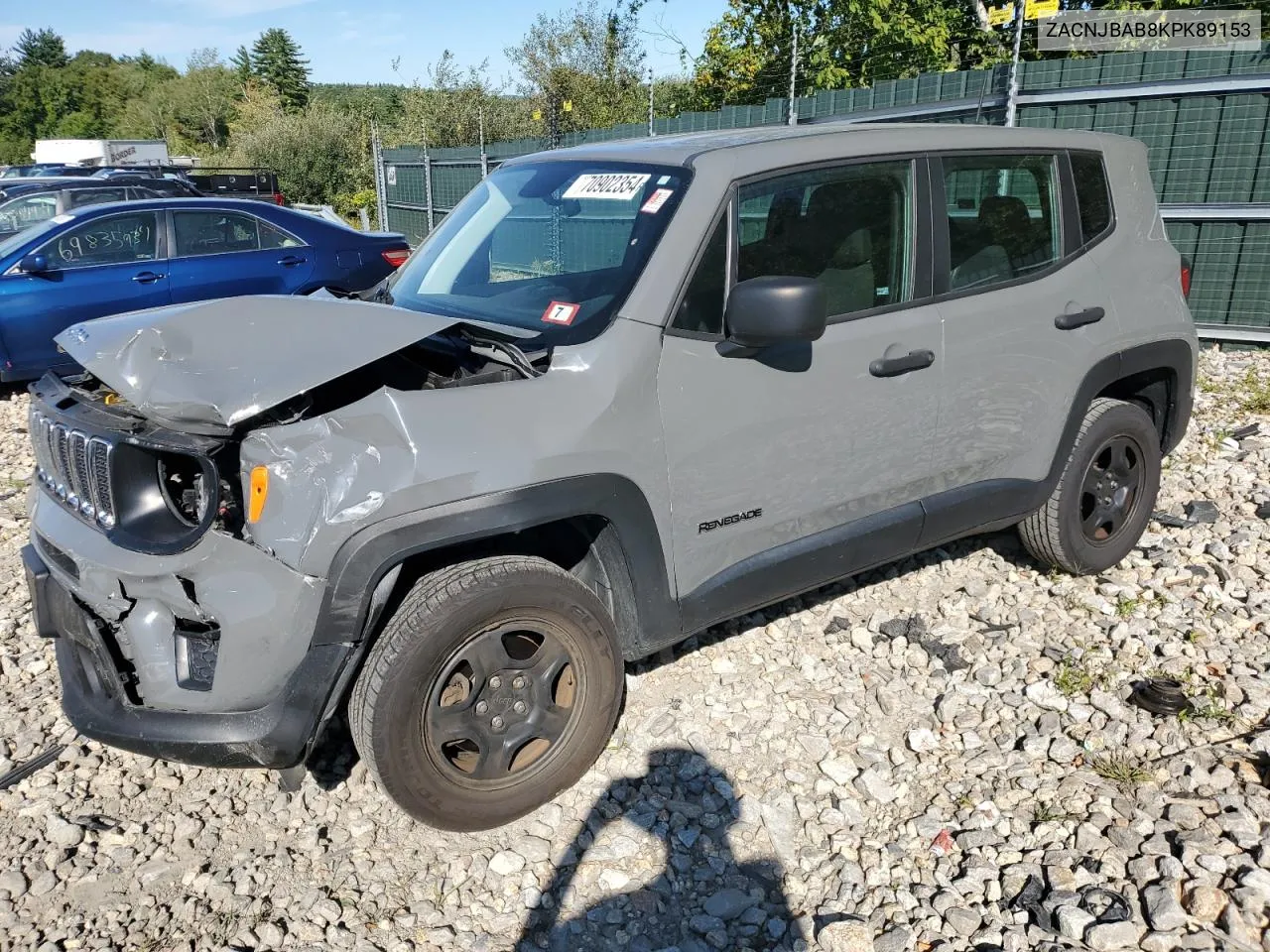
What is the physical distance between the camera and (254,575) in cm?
239

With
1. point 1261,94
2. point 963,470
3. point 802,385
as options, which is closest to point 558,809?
point 802,385

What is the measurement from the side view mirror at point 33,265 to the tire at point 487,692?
23.1 feet

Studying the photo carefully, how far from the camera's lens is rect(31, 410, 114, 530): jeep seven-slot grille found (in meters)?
2.52

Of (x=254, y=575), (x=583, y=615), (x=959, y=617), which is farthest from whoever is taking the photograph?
(x=959, y=617)

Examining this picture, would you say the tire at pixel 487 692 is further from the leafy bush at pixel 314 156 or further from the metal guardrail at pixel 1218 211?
the leafy bush at pixel 314 156

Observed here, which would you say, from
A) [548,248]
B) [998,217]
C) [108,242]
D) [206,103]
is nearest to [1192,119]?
[998,217]

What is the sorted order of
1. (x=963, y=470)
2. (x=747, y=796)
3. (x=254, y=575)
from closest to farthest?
(x=254, y=575) < (x=747, y=796) < (x=963, y=470)

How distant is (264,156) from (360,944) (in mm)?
33196

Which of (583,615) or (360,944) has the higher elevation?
(583,615)

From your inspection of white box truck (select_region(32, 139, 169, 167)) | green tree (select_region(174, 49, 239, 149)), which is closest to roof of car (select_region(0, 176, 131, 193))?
white box truck (select_region(32, 139, 169, 167))

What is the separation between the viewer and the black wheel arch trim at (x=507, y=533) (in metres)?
2.39

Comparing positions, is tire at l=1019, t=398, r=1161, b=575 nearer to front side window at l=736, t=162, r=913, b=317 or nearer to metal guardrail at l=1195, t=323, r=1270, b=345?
front side window at l=736, t=162, r=913, b=317

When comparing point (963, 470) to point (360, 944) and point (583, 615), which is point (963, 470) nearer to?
point (583, 615)

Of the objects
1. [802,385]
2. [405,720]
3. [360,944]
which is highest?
[802,385]
